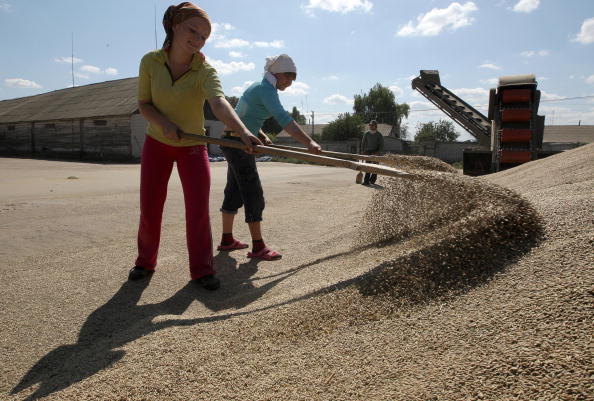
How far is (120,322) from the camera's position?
7.97ft

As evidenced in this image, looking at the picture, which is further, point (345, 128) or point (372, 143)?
point (345, 128)

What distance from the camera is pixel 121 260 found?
3570 millimetres

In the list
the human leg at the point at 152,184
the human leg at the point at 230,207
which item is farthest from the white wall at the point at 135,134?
the human leg at the point at 152,184

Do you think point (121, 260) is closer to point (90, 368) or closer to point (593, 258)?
point (90, 368)

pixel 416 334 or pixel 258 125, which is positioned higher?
pixel 258 125

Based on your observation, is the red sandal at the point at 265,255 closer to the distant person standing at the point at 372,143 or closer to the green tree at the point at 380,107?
the distant person standing at the point at 372,143

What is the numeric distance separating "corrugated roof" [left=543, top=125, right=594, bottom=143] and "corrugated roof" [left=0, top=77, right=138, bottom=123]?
43.1 m

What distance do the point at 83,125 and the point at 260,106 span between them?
25.9 m

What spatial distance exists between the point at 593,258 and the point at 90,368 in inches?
86.7

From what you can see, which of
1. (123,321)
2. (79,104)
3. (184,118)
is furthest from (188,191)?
(79,104)

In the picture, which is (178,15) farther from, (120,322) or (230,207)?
(120,322)

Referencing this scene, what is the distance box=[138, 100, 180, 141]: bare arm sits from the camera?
268cm

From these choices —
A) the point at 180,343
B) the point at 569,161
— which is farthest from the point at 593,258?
the point at 569,161

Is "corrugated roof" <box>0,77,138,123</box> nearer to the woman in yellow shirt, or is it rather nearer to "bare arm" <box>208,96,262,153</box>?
the woman in yellow shirt
